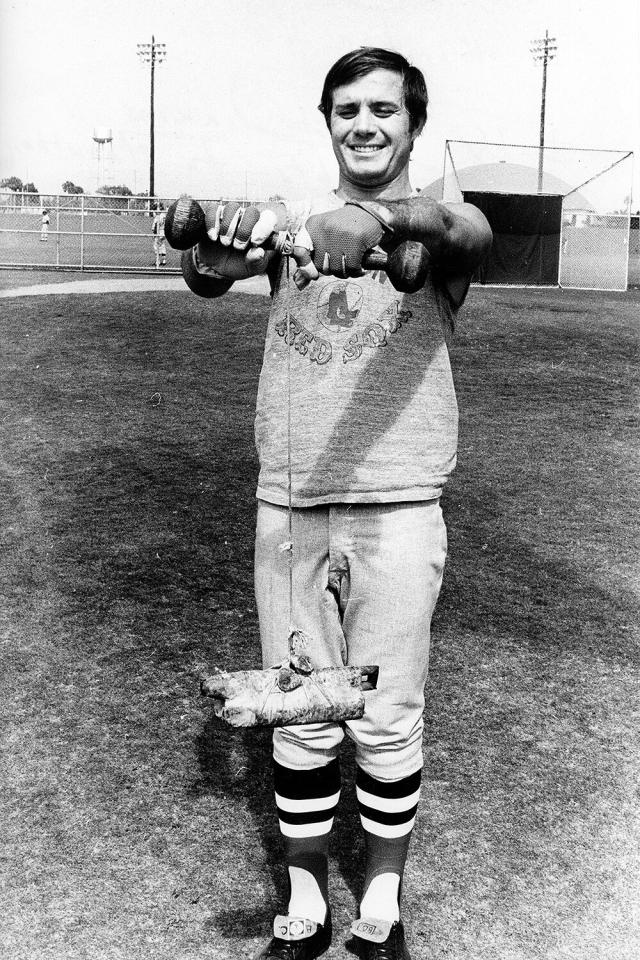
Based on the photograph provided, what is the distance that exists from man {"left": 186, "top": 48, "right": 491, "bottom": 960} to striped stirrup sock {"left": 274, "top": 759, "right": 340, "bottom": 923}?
12mm

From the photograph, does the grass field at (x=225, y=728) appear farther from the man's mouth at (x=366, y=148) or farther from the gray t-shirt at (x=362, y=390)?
the man's mouth at (x=366, y=148)

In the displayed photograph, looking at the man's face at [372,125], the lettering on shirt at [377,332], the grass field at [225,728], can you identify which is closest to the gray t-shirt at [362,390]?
the lettering on shirt at [377,332]

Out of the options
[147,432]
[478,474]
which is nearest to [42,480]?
[147,432]

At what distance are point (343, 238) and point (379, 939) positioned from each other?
5.70 feet

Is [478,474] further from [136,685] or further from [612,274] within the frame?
[612,274]

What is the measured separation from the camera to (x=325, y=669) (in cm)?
249

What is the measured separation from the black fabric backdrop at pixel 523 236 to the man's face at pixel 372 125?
20714mm

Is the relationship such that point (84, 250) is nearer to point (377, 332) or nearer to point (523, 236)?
point (523, 236)

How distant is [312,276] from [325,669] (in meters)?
0.93

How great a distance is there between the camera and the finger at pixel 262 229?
2281 millimetres

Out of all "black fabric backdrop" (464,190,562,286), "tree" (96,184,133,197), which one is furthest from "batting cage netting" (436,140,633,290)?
"tree" (96,184,133,197)

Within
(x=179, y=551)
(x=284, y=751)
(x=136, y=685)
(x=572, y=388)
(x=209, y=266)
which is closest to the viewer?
(x=209, y=266)

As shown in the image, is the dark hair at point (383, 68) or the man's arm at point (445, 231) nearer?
the man's arm at point (445, 231)

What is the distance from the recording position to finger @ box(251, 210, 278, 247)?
7.48ft
